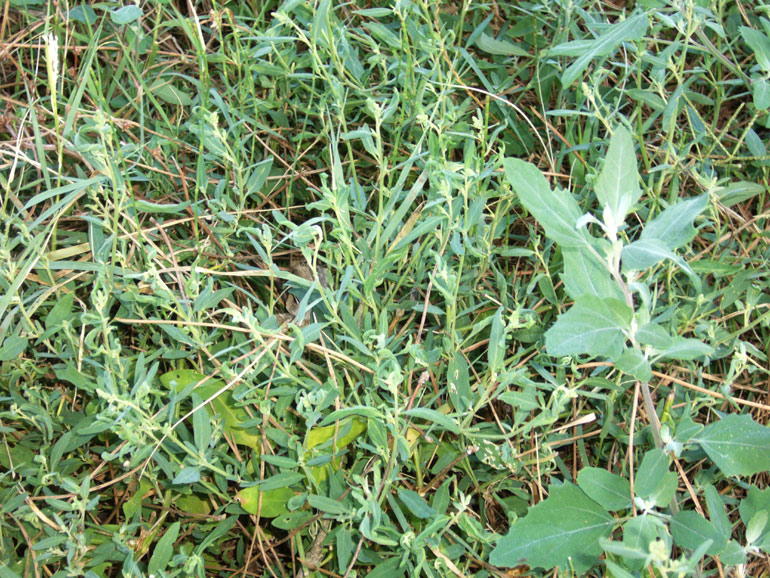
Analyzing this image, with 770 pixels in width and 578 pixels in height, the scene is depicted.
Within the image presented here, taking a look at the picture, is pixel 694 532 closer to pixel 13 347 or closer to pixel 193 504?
pixel 193 504

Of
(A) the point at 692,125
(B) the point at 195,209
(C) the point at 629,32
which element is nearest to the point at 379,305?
(B) the point at 195,209

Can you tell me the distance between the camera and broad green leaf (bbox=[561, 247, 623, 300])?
143 centimetres

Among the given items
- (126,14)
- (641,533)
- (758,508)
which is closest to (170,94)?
(126,14)

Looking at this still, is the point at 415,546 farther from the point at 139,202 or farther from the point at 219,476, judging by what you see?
the point at 139,202

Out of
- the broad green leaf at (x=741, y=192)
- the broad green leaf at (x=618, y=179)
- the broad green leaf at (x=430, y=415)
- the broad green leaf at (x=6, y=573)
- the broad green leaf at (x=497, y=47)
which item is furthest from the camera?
the broad green leaf at (x=497, y=47)

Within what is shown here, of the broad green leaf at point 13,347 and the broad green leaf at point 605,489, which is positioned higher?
the broad green leaf at point 605,489

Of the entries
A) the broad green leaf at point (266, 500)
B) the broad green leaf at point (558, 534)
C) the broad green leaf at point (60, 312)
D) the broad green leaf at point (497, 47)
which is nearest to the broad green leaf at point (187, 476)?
the broad green leaf at point (266, 500)

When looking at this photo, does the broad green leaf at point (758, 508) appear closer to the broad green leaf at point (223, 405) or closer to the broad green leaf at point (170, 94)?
the broad green leaf at point (223, 405)

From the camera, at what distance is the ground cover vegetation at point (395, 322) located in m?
1.57

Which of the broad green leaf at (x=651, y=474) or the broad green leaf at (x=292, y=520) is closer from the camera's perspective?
the broad green leaf at (x=651, y=474)

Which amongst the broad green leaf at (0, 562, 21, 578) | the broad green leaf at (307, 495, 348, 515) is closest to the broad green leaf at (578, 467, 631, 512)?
the broad green leaf at (307, 495, 348, 515)

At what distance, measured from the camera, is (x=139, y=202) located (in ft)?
6.96

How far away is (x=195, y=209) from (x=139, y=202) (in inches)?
6.8

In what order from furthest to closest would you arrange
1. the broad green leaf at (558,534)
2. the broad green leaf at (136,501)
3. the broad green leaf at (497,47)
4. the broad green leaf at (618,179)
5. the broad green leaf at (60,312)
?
the broad green leaf at (497,47) < the broad green leaf at (60,312) < the broad green leaf at (136,501) < the broad green leaf at (558,534) < the broad green leaf at (618,179)
